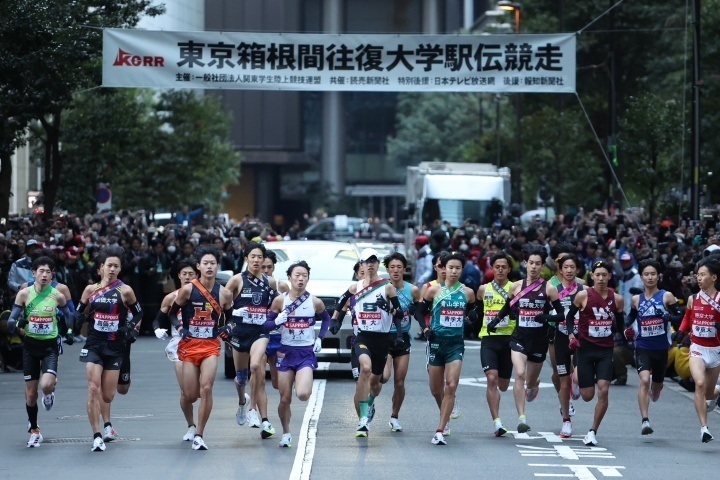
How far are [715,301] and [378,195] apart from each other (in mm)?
95525

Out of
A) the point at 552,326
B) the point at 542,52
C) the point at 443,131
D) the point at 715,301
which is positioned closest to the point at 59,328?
the point at 552,326

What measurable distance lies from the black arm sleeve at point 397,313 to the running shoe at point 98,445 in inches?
120

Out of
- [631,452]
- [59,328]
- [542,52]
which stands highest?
[542,52]

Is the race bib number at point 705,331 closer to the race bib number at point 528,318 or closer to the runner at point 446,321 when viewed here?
the race bib number at point 528,318

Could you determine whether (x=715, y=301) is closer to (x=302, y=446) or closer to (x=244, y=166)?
(x=302, y=446)

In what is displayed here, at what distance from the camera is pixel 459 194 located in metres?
43.8

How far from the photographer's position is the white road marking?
40.4ft

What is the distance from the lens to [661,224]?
29.6 m

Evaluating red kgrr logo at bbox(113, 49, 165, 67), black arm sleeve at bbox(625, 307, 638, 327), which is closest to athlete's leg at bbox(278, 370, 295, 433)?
black arm sleeve at bbox(625, 307, 638, 327)

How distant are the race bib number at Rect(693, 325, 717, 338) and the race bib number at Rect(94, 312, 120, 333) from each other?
217 inches

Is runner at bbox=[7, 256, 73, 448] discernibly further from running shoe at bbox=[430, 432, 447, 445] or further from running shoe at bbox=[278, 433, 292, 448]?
running shoe at bbox=[430, 432, 447, 445]

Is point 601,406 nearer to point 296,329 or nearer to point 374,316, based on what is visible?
point 374,316

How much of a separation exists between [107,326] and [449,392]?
10.6ft

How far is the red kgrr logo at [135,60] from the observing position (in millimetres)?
26422
